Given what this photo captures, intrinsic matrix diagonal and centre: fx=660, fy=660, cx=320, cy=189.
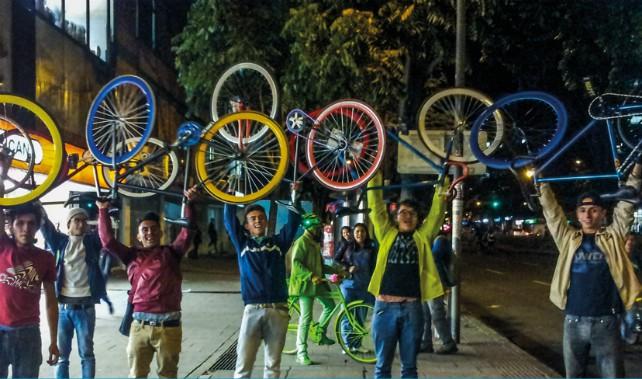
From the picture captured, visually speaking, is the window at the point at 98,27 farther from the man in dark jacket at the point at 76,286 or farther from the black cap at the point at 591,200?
the black cap at the point at 591,200

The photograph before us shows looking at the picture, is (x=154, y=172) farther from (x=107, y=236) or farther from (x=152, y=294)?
(x=152, y=294)

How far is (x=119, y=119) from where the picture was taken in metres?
6.00

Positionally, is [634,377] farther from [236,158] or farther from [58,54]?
[58,54]

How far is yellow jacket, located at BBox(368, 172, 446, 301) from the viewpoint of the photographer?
5.07 m

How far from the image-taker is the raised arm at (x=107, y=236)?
5.01m

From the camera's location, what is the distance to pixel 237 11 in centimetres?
1182

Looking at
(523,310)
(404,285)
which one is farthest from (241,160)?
(523,310)

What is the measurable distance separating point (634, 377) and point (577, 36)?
19.5 feet

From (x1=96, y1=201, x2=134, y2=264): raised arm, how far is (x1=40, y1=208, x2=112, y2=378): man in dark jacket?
3.53ft

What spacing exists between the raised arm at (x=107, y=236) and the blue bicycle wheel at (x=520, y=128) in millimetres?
3032

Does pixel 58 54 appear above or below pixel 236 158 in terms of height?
above

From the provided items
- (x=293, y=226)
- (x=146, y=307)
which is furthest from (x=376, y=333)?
(x=146, y=307)

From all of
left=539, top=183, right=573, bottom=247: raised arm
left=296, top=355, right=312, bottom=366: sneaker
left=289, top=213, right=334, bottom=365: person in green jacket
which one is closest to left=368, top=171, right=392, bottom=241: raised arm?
left=539, top=183, right=573, bottom=247: raised arm

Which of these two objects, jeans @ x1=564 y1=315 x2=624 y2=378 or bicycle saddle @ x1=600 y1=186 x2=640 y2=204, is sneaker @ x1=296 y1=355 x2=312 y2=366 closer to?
jeans @ x1=564 y1=315 x2=624 y2=378
